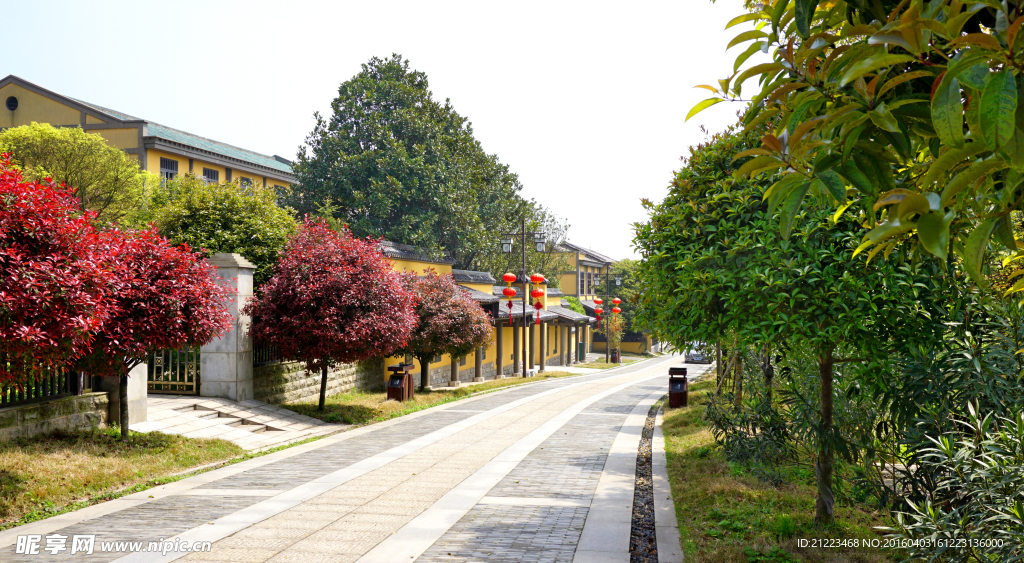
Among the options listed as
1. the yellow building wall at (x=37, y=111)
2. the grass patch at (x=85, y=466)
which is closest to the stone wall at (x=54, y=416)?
the grass patch at (x=85, y=466)

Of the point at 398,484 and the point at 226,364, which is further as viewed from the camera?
the point at 226,364

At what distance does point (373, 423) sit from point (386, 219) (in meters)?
21.1

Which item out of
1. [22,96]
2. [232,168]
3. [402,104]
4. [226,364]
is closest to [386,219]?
[402,104]

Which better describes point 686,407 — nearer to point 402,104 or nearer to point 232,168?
point 402,104

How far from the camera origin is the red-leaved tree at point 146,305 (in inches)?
376

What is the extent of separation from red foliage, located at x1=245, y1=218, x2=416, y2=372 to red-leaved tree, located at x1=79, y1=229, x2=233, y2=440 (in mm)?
3232

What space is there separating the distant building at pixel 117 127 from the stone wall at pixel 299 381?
573 inches

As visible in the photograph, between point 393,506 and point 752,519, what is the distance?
164 inches

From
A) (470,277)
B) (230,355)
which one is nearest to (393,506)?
(230,355)

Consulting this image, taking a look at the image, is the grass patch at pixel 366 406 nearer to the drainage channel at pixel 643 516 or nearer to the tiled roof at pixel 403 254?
the tiled roof at pixel 403 254

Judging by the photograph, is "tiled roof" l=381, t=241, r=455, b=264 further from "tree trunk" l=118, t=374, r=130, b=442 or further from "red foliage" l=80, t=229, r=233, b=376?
"tree trunk" l=118, t=374, r=130, b=442

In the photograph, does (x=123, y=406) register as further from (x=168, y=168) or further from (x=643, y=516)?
(x=168, y=168)

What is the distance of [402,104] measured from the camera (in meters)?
36.7

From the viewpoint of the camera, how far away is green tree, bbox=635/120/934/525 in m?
6.39
